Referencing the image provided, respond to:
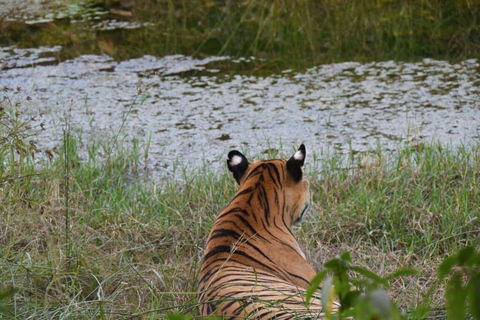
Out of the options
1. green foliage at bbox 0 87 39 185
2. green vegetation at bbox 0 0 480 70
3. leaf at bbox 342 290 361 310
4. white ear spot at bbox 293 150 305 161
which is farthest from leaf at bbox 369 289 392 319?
green vegetation at bbox 0 0 480 70

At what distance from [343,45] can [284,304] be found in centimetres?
439

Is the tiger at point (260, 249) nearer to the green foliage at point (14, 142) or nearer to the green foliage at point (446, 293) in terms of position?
the green foliage at point (14, 142)

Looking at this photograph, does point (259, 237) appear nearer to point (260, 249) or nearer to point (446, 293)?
point (260, 249)

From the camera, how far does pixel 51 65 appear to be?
235 inches

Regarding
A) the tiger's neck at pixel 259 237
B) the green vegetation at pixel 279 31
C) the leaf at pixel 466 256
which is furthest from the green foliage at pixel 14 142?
the green vegetation at pixel 279 31

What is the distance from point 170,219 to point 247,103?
1861 mm

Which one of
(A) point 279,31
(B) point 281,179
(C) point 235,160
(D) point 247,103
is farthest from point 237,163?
(A) point 279,31

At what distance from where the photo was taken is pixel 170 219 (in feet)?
11.5

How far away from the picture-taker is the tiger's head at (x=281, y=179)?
267cm

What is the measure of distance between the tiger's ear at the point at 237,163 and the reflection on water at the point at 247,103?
165 centimetres

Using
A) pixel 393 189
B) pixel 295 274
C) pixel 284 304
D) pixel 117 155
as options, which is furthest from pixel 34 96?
pixel 284 304

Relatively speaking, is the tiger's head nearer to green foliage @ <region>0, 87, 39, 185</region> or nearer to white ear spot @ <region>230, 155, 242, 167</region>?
white ear spot @ <region>230, 155, 242, 167</region>

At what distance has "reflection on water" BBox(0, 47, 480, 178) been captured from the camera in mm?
4652

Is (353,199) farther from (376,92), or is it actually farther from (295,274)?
(376,92)
